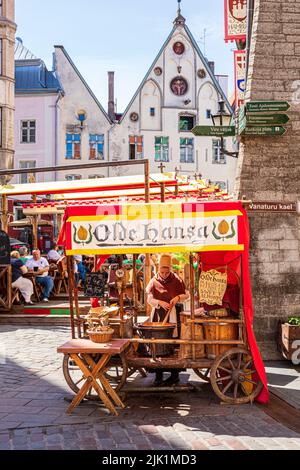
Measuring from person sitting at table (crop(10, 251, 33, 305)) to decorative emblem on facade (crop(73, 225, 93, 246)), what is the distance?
716 centimetres

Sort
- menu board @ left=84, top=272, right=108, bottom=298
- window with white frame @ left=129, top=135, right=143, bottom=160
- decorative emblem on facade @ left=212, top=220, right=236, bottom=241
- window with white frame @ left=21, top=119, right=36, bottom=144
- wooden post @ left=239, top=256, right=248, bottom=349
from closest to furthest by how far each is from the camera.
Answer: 1. decorative emblem on facade @ left=212, top=220, right=236, bottom=241
2. wooden post @ left=239, top=256, right=248, bottom=349
3. menu board @ left=84, top=272, right=108, bottom=298
4. window with white frame @ left=21, top=119, right=36, bottom=144
5. window with white frame @ left=129, top=135, right=143, bottom=160

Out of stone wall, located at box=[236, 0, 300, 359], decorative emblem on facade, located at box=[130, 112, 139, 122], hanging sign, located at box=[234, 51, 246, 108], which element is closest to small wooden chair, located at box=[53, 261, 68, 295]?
hanging sign, located at box=[234, 51, 246, 108]

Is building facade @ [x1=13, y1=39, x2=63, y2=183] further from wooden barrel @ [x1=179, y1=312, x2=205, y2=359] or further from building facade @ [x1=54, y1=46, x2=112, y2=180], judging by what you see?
wooden barrel @ [x1=179, y1=312, x2=205, y2=359]

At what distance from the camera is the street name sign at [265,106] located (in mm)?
10430

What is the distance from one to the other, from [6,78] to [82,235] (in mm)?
25192

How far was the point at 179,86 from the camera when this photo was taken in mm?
38875

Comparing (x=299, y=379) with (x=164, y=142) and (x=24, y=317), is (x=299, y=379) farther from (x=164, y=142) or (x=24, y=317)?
(x=164, y=142)

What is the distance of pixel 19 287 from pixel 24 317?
0.92 m

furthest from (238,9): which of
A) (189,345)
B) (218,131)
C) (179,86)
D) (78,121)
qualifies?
(179,86)

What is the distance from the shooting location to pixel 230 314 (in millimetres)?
7859

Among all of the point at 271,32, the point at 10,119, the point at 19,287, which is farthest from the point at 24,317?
the point at 10,119

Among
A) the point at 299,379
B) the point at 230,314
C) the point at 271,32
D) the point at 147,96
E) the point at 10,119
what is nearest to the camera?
the point at 230,314

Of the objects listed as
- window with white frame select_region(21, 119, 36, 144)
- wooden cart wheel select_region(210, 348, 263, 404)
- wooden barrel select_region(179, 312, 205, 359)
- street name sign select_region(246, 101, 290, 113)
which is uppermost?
window with white frame select_region(21, 119, 36, 144)

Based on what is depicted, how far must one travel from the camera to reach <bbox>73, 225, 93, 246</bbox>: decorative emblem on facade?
7.47 meters
